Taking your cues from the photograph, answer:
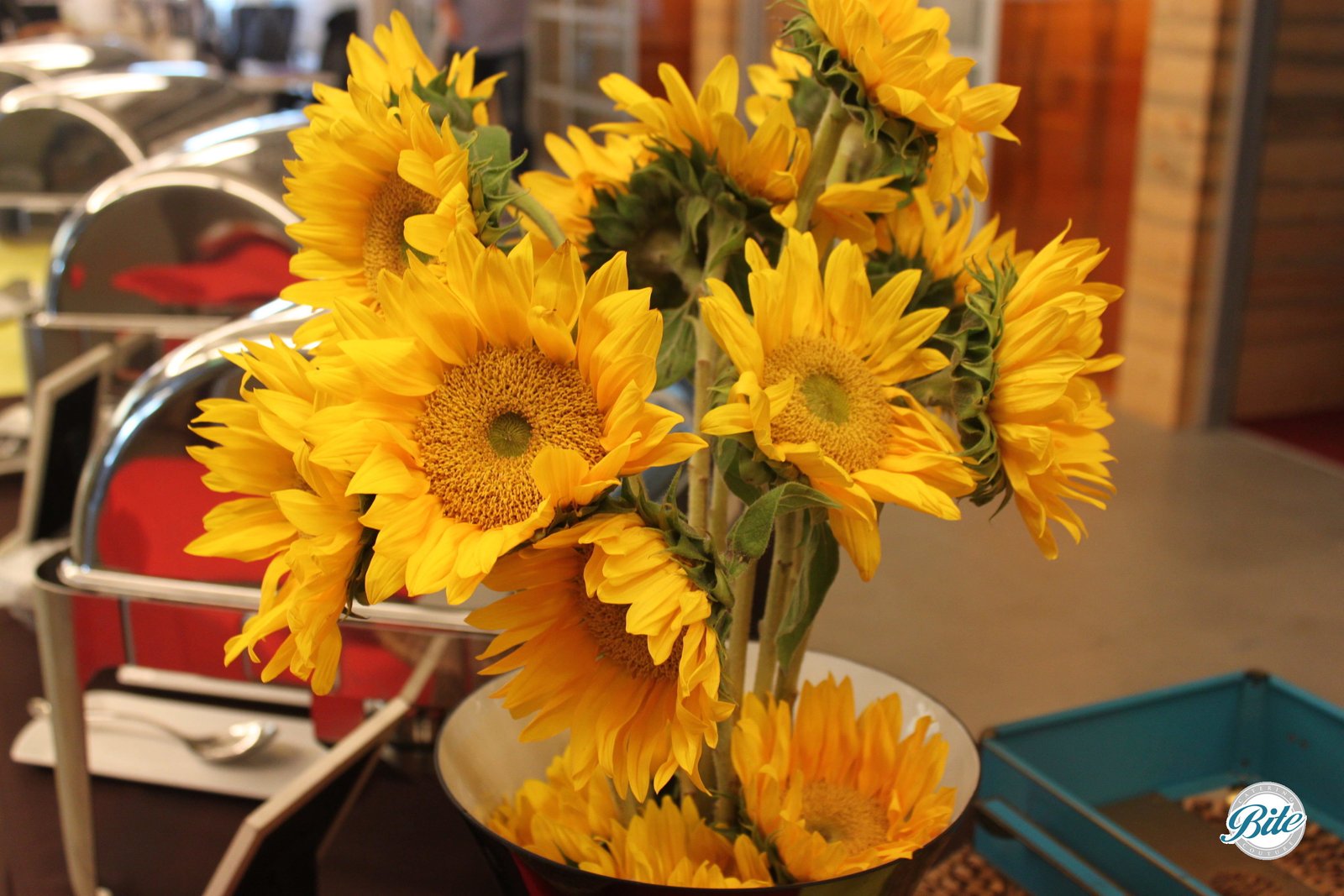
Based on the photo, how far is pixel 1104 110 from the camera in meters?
3.10

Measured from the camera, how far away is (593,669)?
1.44 ft

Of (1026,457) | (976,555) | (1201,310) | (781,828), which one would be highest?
(1026,457)

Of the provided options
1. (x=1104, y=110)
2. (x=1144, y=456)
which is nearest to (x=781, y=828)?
(x=1144, y=456)

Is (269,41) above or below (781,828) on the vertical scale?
above

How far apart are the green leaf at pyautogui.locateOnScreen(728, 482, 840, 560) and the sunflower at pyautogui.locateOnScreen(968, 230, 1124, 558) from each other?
0.07 meters

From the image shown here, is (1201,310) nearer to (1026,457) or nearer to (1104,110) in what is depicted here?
(1104,110)

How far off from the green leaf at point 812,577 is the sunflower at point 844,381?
0.05m

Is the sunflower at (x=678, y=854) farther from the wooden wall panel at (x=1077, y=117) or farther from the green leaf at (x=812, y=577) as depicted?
the wooden wall panel at (x=1077, y=117)

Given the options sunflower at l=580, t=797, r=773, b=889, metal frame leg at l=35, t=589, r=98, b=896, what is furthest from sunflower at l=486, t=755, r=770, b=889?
metal frame leg at l=35, t=589, r=98, b=896

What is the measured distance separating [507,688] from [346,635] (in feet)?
1.33

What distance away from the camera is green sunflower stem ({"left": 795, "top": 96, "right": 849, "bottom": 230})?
0.51 m

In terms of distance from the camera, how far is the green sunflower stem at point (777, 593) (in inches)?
18.8

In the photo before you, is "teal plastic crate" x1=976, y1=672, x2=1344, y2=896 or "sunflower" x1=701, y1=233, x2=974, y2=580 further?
"teal plastic crate" x1=976, y1=672, x2=1344, y2=896

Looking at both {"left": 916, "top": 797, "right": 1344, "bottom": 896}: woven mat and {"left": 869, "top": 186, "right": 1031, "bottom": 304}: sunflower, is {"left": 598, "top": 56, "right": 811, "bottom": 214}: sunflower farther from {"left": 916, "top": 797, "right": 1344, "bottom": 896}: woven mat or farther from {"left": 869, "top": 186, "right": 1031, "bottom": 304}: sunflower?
{"left": 916, "top": 797, "right": 1344, "bottom": 896}: woven mat
